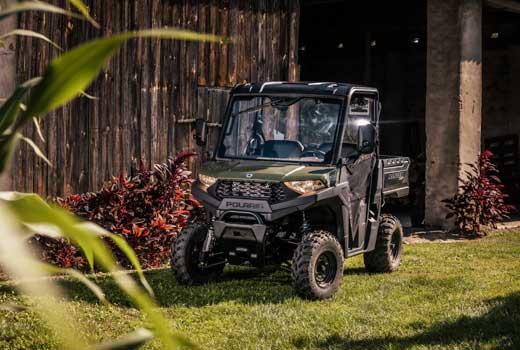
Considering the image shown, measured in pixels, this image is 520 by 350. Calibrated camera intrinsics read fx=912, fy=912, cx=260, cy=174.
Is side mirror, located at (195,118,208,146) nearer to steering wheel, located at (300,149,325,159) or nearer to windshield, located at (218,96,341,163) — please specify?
windshield, located at (218,96,341,163)

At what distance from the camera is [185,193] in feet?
35.5

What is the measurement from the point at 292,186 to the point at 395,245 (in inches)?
92.5

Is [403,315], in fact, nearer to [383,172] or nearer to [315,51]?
[383,172]

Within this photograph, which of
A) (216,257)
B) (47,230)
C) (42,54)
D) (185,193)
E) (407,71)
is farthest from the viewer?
(407,71)

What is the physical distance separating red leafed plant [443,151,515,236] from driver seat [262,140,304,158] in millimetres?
5010

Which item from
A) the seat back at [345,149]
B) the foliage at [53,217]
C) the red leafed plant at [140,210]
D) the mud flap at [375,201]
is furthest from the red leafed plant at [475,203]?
the foliage at [53,217]

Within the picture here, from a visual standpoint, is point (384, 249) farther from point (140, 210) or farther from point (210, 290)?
point (140, 210)

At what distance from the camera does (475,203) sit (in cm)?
1293

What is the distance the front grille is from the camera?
26.1 ft

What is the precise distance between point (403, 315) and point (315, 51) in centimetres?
1518

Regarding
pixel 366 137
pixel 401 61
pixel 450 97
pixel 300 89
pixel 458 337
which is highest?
pixel 401 61

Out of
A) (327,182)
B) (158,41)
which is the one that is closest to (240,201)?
(327,182)

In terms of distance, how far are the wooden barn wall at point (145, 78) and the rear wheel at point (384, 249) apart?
2.47m

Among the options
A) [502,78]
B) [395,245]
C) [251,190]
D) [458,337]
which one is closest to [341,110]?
[251,190]
